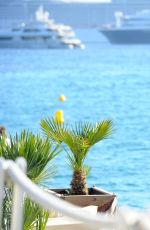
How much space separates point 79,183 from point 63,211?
11.1 feet

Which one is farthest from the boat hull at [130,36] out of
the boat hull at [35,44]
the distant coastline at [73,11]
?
the distant coastline at [73,11]

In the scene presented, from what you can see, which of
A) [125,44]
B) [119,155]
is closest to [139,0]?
[125,44]

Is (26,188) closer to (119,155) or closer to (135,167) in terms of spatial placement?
(135,167)

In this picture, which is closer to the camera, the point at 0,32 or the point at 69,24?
the point at 0,32

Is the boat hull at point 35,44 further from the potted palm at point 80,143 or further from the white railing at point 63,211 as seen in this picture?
the white railing at point 63,211

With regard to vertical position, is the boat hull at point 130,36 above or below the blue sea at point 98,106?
above

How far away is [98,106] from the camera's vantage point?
25.0 metres

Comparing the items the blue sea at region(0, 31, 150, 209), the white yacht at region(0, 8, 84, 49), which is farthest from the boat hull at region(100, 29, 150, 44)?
the blue sea at region(0, 31, 150, 209)

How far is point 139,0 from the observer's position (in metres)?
97.6

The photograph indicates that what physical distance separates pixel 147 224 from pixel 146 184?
9428mm

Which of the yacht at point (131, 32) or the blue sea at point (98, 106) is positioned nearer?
the blue sea at point (98, 106)

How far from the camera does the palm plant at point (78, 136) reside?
4723mm

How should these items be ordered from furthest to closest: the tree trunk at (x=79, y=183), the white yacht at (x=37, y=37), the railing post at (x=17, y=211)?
1. the white yacht at (x=37, y=37)
2. the tree trunk at (x=79, y=183)
3. the railing post at (x=17, y=211)

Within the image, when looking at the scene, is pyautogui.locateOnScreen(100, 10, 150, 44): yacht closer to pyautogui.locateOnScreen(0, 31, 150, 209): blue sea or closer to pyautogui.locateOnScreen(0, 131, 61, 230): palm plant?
pyautogui.locateOnScreen(0, 31, 150, 209): blue sea
